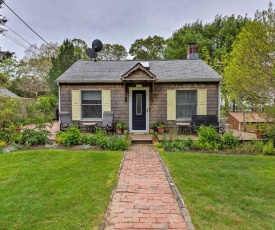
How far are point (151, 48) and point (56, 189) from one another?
2860 cm

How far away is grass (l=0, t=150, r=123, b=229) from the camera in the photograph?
289 cm

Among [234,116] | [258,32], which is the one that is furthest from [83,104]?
[234,116]

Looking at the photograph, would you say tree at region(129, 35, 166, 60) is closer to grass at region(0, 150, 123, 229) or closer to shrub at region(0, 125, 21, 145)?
shrub at region(0, 125, 21, 145)

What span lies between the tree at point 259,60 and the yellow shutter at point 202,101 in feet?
7.47

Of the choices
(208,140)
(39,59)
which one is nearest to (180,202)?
(208,140)

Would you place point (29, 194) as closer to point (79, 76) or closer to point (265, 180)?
point (265, 180)

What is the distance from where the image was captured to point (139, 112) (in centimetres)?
1012

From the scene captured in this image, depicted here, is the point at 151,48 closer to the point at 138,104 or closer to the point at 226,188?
the point at 138,104

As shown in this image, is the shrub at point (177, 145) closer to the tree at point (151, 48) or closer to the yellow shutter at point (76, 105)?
the yellow shutter at point (76, 105)

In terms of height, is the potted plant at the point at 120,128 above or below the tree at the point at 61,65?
below

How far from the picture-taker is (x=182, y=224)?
280 cm

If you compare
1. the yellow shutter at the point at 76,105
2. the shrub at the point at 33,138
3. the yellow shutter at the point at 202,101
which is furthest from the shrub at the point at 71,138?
the yellow shutter at the point at 202,101

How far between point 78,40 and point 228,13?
1991cm

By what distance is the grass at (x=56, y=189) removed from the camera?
9.47 feet
